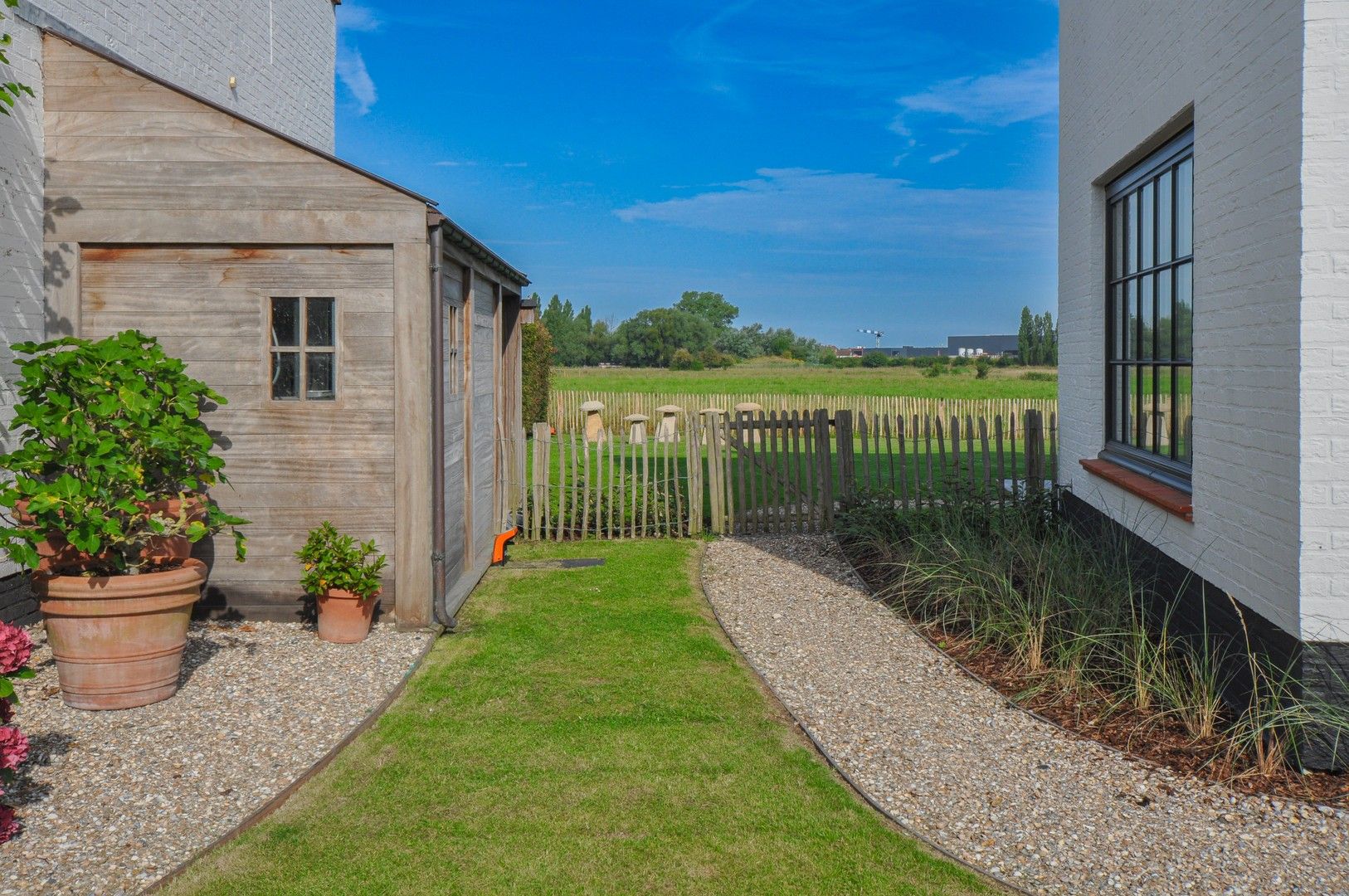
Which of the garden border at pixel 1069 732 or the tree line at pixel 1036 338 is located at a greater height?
the tree line at pixel 1036 338

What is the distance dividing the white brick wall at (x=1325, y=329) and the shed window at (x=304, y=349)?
597cm

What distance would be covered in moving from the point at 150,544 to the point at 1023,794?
16.3ft

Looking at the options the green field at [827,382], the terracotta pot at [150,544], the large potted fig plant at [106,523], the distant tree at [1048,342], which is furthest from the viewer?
the distant tree at [1048,342]

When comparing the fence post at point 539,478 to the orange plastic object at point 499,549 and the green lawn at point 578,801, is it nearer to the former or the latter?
the orange plastic object at point 499,549

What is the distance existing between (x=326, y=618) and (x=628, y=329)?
91061 mm

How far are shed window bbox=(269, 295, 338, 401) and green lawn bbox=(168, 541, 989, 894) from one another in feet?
7.21

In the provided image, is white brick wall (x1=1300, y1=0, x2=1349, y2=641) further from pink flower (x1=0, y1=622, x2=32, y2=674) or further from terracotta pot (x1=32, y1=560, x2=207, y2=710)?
terracotta pot (x1=32, y1=560, x2=207, y2=710)

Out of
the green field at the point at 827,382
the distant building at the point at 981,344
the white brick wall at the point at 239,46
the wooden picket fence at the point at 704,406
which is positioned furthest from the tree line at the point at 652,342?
the white brick wall at the point at 239,46

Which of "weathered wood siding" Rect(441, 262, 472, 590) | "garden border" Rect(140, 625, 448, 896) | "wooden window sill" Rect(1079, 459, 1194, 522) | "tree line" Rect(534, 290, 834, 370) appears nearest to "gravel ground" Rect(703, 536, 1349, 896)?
"wooden window sill" Rect(1079, 459, 1194, 522)

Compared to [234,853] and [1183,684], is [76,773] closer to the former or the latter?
[234,853]

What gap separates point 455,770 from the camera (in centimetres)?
484

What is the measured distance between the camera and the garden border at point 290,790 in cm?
386

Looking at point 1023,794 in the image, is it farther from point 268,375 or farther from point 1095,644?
point 268,375

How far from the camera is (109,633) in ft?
18.2
